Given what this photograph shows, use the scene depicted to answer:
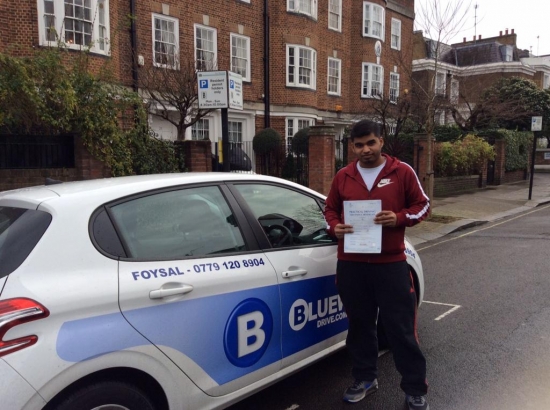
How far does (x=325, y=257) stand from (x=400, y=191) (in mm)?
752

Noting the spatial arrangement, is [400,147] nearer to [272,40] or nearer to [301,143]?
[301,143]

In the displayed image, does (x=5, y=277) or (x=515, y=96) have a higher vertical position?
(x=515, y=96)

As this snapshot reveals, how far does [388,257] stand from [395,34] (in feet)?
84.5

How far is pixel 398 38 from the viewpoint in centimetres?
2606

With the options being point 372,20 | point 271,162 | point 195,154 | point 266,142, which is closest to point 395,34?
point 372,20

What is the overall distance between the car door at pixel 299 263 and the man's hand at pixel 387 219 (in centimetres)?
62

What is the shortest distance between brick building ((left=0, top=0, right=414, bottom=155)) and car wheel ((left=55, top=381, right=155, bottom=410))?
8800mm

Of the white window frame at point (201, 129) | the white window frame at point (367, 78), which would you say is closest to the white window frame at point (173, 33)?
the white window frame at point (201, 129)

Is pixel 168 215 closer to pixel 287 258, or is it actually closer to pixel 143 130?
pixel 287 258

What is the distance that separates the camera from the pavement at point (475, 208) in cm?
1083

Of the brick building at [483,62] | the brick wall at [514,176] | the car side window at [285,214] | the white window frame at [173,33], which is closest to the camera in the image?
the car side window at [285,214]

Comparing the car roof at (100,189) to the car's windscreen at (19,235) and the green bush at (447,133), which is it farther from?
the green bush at (447,133)

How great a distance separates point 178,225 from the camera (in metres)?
2.65

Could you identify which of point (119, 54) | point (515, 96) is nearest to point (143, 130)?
point (119, 54)
